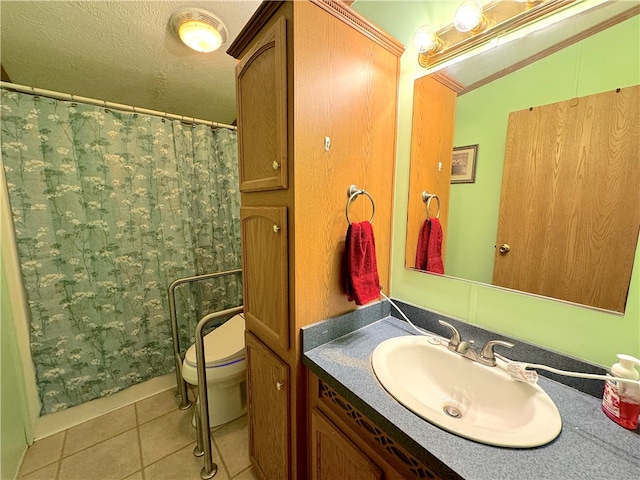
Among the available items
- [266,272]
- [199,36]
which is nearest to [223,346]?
[266,272]

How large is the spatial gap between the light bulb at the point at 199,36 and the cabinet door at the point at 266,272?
921mm

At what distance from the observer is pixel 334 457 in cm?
80

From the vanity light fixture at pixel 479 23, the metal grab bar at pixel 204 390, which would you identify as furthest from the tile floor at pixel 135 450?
the vanity light fixture at pixel 479 23

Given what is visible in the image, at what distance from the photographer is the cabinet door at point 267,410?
975 millimetres

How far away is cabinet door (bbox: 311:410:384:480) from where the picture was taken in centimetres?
69

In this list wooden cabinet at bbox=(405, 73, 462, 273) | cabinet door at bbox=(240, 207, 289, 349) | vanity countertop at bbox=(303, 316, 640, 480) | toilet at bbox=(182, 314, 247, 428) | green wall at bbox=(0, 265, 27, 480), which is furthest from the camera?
toilet at bbox=(182, 314, 247, 428)

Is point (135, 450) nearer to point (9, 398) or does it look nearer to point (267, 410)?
point (9, 398)

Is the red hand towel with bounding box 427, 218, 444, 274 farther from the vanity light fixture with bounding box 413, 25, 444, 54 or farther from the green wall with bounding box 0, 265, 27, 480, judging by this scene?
the green wall with bounding box 0, 265, 27, 480

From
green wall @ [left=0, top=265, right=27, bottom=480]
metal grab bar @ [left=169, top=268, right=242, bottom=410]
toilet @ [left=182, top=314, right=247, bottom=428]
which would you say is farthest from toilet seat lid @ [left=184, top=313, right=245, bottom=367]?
green wall @ [left=0, top=265, right=27, bottom=480]

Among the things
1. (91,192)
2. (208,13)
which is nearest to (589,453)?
(208,13)

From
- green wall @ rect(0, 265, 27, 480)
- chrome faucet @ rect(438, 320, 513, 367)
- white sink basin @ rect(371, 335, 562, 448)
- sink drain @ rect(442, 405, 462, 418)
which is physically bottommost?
green wall @ rect(0, 265, 27, 480)

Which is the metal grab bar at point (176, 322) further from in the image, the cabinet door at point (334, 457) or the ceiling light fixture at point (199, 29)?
the ceiling light fixture at point (199, 29)

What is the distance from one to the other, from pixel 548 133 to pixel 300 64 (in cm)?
77

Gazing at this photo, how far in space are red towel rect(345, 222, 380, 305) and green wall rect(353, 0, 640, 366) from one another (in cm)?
26
